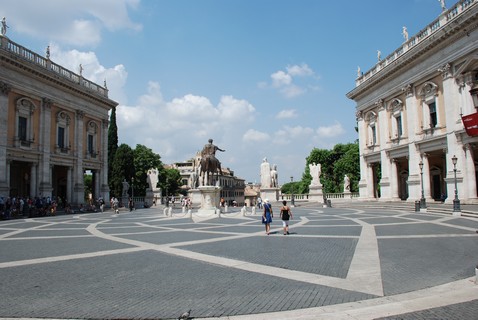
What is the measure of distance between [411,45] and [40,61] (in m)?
36.6

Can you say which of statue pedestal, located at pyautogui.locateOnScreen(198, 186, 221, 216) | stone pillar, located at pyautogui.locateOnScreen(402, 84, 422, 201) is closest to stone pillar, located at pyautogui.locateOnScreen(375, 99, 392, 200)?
stone pillar, located at pyautogui.locateOnScreen(402, 84, 422, 201)

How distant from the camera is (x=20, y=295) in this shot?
6.11 metres

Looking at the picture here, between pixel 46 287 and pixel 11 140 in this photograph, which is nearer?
pixel 46 287

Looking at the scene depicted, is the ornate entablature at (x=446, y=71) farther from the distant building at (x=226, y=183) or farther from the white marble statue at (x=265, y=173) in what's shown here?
the distant building at (x=226, y=183)

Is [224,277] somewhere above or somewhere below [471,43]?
below

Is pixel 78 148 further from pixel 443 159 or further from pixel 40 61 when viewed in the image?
pixel 443 159

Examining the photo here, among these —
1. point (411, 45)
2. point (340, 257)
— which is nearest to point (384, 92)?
point (411, 45)

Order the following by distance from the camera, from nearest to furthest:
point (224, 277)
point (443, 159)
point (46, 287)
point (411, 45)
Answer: point (46, 287), point (224, 277), point (411, 45), point (443, 159)

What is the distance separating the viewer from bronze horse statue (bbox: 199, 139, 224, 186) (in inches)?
1091

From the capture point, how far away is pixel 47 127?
34.7 meters

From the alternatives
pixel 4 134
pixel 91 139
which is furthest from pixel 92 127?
pixel 4 134

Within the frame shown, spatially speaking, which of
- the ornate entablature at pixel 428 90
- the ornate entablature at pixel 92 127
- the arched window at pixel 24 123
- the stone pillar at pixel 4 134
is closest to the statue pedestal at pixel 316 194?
the ornate entablature at pixel 428 90

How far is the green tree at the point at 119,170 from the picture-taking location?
4988cm

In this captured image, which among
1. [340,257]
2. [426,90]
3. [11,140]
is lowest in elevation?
[340,257]
